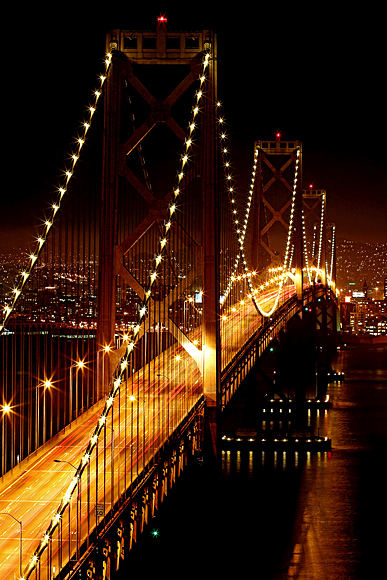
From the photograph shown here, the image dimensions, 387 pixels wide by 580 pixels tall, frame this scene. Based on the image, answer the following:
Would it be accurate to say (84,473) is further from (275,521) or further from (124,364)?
(275,521)

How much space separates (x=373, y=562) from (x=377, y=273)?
565 ft

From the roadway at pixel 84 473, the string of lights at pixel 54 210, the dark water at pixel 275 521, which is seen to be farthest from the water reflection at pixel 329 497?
the string of lights at pixel 54 210

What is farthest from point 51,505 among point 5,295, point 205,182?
point 5,295

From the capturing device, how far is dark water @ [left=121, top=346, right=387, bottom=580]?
17.3 m

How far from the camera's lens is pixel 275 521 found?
2100 cm

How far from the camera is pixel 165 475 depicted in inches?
512

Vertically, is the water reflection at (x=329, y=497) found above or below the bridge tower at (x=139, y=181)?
below

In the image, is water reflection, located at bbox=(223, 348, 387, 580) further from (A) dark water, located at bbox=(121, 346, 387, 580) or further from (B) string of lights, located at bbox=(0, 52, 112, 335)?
(B) string of lights, located at bbox=(0, 52, 112, 335)

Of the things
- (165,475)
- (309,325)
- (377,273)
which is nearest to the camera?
(165,475)

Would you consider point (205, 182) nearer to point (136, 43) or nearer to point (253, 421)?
point (136, 43)

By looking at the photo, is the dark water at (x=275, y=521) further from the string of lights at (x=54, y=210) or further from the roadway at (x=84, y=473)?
the string of lights at (x=54, y=210)

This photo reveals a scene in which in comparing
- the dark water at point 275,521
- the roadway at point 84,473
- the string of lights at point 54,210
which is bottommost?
the dark water at point 275,521

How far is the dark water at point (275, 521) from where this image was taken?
17297 millimetres

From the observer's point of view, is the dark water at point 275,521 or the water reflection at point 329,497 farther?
the water reflection at point 329,497
